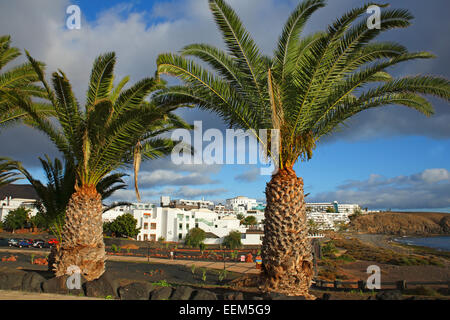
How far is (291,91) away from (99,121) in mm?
5463

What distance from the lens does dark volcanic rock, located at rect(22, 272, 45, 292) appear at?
28.2ft

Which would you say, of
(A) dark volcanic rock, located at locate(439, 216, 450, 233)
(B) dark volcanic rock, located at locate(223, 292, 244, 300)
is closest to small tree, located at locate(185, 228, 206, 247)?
(B) dark volcanic rock, located at locate(223, 292, 244, 300)

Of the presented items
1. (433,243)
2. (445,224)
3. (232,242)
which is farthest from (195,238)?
(445,224)

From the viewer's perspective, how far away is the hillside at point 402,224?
157500 millimetres

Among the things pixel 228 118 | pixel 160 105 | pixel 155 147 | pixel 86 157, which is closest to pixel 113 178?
pixel 155 147

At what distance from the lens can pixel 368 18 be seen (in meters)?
7.42

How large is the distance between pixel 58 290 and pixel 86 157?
3618mm

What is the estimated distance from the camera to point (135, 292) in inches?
315

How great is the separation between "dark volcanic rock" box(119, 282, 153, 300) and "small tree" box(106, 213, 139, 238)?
50212mm

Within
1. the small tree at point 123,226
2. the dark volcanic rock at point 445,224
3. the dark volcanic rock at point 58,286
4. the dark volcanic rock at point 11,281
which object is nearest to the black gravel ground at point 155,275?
the dark volcanic rock at point 11,281

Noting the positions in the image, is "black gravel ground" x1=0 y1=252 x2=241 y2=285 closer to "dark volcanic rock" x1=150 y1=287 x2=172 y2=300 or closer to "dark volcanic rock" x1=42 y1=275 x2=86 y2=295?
"dark volcanic rock" x1=42 y1=275 x2=86 y2=295

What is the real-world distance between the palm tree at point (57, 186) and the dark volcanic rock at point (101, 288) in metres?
3.91

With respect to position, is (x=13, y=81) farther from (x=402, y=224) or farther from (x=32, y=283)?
(x=402, y=224)
